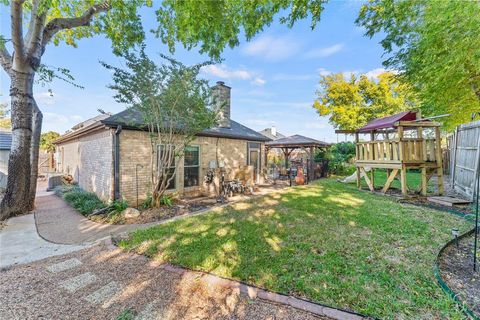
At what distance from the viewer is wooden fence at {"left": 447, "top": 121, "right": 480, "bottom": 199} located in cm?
620

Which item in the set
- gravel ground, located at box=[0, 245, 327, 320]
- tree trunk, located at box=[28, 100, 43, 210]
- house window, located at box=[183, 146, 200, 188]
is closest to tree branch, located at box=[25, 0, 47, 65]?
tree trunk, located at box=[28, 100, 43, 210]

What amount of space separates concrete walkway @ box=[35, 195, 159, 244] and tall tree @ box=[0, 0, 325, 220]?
1.10 meters

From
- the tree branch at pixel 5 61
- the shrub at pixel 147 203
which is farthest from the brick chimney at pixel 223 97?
the tree branch at pixel 5 61

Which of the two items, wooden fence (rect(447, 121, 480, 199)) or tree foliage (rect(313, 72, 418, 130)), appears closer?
wooden fence (rect(447, 121, 480, 199))

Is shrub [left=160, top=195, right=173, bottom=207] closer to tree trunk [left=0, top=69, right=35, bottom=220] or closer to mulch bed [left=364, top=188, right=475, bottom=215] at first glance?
tree trunk [left=0, top=69, right=35, bottom=220]

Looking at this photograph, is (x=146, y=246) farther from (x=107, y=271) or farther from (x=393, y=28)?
(x=393, y=28)

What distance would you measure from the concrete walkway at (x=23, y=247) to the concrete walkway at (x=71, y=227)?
19 centimetres

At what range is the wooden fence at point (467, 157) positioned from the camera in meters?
6.20

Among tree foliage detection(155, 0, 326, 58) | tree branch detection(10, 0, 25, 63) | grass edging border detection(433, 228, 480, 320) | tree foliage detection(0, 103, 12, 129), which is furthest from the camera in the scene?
tree foliage detection(0, 103, 12, 129)

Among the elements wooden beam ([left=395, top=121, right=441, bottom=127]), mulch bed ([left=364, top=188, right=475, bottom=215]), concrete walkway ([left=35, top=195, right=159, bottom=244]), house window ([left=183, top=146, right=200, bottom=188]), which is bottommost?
concrete walkway ([left=35, top=195, right=159, bottom=244])

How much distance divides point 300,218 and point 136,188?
5.67 meters

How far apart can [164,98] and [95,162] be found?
4.65 meters

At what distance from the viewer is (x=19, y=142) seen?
605cm

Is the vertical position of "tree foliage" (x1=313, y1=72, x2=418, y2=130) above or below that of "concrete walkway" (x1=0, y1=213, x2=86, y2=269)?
above
